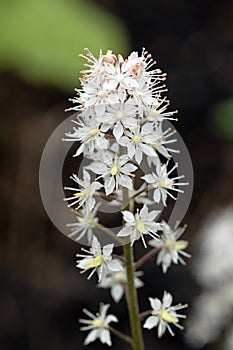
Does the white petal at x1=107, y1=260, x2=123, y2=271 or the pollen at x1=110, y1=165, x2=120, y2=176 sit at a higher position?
the pollen at x1=110, y1=165, x2=120, y2=176

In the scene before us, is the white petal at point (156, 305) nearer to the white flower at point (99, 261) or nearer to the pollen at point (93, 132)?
the white flower at point (99, 261)

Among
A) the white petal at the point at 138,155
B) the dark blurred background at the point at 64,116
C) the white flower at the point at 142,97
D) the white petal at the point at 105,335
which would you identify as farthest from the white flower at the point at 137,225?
the dark blurred background at the point at 64,116

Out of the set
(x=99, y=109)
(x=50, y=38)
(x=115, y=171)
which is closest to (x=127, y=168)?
(x=115, y=171)

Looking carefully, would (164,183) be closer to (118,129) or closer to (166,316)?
(118,129)

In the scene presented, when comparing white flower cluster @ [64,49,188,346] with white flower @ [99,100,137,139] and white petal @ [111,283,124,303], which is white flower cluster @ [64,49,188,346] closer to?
white flower @ [99,100,137,139]

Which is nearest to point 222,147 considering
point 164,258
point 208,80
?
point 208,80

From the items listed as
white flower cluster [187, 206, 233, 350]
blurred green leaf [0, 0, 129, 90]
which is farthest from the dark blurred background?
white flower cluster [187, 206, 233, 350]

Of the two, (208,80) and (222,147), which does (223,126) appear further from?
(208,80)
